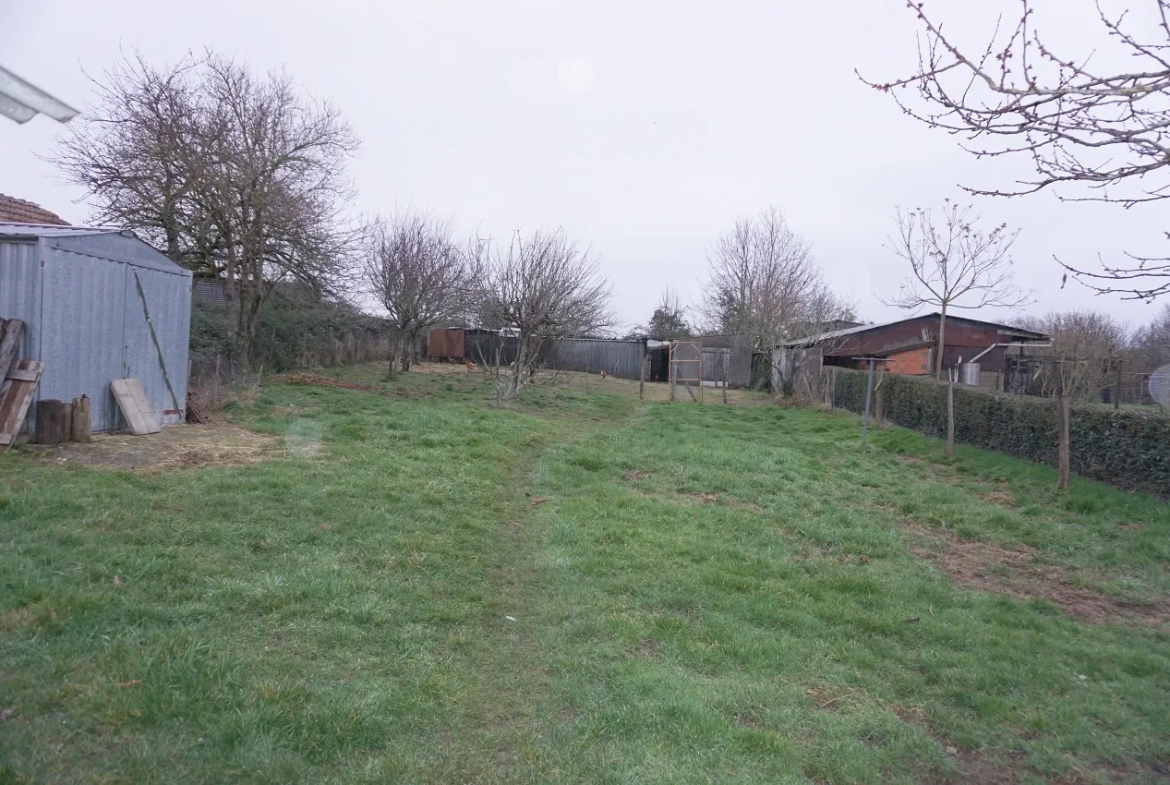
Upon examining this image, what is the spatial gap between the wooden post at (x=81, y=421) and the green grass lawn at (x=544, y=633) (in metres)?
1.57

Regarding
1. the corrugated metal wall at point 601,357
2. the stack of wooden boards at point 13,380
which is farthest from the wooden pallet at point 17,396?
the corrugated metal wall at point 601,357

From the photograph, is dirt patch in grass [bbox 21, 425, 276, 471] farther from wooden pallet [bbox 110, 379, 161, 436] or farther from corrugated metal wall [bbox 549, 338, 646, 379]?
corrugated metal wall [bbox 549, 338, 646, 379]

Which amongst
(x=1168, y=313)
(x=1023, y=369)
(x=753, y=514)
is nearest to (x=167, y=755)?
(x=753, y=514)

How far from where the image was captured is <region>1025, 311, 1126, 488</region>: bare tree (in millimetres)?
10104

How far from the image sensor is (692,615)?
525 cm

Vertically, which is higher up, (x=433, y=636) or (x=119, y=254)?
(x=119, y=254)

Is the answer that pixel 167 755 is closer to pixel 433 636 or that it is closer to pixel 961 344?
pixel 433 636

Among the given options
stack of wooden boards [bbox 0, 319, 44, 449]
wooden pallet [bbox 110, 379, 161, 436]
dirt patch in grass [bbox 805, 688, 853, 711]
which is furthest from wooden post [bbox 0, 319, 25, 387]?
dirt patch in grass [bbox 805, 688, 853, 711]

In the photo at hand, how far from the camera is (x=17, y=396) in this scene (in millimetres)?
8055

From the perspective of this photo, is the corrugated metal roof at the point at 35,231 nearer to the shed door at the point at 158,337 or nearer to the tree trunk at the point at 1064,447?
the shed door at the point at 158,337

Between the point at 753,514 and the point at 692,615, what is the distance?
10.6ft

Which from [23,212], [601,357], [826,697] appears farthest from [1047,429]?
[601,357]

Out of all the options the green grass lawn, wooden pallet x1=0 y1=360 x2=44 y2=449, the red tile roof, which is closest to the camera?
the green grass lawn

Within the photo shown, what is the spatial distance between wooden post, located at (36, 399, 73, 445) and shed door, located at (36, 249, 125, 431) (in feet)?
0.61
